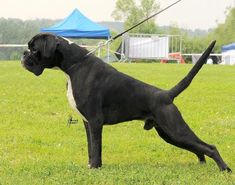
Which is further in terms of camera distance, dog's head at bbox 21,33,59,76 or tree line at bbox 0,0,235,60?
tree line at bbox 0,0,235,60

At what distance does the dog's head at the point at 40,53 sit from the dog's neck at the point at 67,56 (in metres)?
0.07

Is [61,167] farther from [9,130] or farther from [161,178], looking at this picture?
[9,130]

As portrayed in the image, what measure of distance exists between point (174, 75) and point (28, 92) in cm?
765

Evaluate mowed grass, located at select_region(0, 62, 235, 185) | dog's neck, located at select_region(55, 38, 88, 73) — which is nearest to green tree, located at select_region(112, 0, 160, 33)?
mowed grass, located at select_region(0, 62, 235, 185)

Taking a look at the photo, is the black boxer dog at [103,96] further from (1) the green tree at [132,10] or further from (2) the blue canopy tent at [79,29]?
(1) the green tree at [132,10]

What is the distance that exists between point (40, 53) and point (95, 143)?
1108 millimetres

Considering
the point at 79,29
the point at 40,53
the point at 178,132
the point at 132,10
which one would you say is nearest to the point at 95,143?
the point at 178,132

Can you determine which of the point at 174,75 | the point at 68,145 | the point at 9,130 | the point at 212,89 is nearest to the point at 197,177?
the point at 68,145

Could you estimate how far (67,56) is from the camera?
5504 mm

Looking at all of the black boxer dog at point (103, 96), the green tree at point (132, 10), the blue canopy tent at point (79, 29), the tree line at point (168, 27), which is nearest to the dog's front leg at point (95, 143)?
the black boxer dog at point (103, 96)

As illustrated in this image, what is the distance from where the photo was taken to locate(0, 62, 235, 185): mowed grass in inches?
207

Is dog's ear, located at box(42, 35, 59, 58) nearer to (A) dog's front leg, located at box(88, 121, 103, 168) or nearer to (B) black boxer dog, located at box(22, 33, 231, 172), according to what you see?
(B) black boxer dog, located at box(22, 33, 231, 172)

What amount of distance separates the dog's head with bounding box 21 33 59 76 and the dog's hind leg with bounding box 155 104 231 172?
1264mm

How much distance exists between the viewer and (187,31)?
8000 cm
